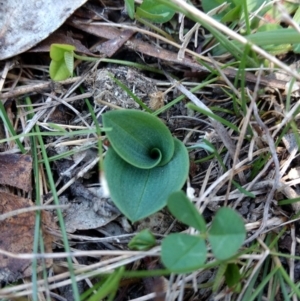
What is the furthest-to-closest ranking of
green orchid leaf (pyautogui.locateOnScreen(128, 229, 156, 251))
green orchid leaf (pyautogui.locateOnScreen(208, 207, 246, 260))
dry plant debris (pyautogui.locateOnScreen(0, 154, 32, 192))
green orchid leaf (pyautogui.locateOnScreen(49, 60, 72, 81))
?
green orchid leaf (pyautogui.locateOnScreen(49, 60, 72, 81))
dry plant debris (pyautogui.locateOnScreen(0, 154, 32, 192))
green orchid leaf (pyautogui.locateOnScreen(128, 229, 156, 251))
green orchid leaf (pyautogui.locateOnScreen(208, 207, 246, 260))

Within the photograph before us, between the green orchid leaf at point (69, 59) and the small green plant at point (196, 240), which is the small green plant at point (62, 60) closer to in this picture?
the green orchid leaf at point (69, 59)

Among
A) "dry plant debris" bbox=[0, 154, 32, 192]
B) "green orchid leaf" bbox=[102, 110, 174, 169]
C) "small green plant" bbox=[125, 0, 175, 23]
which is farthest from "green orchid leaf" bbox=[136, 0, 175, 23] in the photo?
"dry plant debris" bbox=[0, 154, 32, 192]

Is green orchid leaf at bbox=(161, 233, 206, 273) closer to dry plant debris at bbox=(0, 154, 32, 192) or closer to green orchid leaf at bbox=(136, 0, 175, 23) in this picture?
dry plant debris at bbox=(0, 154, 32, 192)

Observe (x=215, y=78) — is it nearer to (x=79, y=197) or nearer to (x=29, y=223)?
(x=79, y=197)

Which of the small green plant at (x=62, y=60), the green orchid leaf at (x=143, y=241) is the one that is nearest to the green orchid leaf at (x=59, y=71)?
the small green plant at (x=62, y=60)

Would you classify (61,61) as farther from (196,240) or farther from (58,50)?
(196,240)

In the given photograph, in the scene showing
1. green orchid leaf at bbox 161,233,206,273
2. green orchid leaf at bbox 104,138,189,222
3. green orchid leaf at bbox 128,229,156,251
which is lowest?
green orchid leaf at bbox 128,229,156,251

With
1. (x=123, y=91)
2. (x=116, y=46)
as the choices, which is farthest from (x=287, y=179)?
(x=116, y=46)
